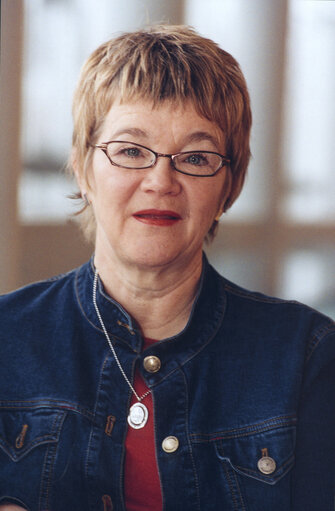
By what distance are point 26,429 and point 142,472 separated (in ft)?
0.91

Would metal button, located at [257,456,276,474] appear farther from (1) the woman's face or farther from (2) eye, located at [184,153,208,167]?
(2) eye, located at [184,153,208,167]

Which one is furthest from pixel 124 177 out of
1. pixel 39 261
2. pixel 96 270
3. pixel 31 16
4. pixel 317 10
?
pixel 317 10

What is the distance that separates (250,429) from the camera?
4.64 ft

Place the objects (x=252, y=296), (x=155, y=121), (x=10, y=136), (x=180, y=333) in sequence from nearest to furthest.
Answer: (x=155, y=121) < (x=180, y=333) < (x=252, y=296) < (x=10, y=136)

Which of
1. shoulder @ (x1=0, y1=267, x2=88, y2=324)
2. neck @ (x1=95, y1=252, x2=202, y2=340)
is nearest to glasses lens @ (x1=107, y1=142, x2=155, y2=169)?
neck @ (x1=95, y1=252, x2=202, y2=340)

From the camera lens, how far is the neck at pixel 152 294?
146cm

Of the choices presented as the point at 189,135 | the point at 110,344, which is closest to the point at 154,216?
the point at 189,135

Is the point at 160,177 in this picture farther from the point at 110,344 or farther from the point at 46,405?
the point at 46,405

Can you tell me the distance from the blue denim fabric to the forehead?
40 centimetres

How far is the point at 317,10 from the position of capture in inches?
73.5

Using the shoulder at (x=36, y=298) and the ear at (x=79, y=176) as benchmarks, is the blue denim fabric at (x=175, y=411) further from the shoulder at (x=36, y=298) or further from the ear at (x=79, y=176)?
the ear at (x=79, y=176)

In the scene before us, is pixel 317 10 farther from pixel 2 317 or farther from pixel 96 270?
pixel 2 317

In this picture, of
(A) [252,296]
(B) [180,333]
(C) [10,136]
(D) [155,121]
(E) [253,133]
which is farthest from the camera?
(E) [253,133]

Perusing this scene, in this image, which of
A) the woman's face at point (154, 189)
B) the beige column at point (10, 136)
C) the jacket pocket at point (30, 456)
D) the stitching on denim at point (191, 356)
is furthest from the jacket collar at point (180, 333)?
the beige column at point (10, 136)
